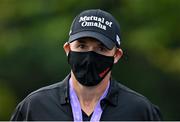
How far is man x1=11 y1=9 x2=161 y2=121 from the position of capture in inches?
308

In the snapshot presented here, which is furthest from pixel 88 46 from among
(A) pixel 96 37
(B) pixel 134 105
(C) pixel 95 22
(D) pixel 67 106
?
(B) pixel 134 105

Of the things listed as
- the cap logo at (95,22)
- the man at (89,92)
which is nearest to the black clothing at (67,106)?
the man at (89,92)

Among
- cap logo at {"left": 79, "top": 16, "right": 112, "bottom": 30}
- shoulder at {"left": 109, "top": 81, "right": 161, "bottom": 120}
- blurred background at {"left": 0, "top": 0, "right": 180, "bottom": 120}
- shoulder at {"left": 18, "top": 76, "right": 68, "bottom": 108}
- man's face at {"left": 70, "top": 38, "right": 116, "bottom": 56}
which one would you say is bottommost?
blurred background at {"left": 0, "top": 0, "right": 180, "bottom": 120}

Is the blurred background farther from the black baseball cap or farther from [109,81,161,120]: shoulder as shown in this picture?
[109,81,161,120]: shoulder

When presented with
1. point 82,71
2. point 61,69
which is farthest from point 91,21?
point 61,69

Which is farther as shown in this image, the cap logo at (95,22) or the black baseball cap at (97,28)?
the cap logo at (95,22)

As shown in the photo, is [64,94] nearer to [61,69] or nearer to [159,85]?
[61,69]

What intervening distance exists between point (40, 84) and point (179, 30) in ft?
8.48

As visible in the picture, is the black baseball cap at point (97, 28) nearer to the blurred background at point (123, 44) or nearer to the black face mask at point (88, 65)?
the black face mask at point (88, 65)

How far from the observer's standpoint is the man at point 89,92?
25.6ft

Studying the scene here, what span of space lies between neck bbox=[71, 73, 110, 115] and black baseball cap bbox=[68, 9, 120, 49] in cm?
32

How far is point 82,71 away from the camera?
788 centimetres

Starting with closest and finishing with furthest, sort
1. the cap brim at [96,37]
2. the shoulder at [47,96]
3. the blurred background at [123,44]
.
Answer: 1. the cap brim at [96,37]
2. the shoulder at [47,96]
3. the blurred background at [123,44]

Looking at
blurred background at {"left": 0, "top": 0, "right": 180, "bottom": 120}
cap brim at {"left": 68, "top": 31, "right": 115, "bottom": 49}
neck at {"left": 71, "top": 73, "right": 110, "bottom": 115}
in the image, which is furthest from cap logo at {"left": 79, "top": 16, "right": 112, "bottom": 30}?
blurred background at {"left": 0, "top": 0, "right": 180, "bottom": 120}
